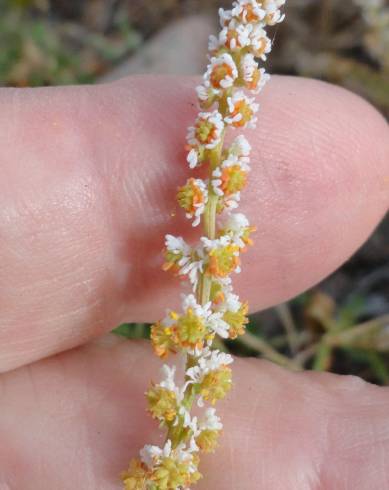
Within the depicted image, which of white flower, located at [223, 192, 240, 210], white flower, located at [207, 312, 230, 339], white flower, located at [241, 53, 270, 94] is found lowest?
white flower, located at [207, 312, 230, 339]

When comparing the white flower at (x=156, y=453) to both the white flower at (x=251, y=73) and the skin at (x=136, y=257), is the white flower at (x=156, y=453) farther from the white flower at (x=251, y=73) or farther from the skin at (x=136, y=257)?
the white flower at (x=251, y=73)

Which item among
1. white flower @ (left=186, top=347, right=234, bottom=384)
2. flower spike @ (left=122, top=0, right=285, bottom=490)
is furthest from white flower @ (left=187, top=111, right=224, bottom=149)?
white flower @ (left=186, top=347, right=234, bottom=384)

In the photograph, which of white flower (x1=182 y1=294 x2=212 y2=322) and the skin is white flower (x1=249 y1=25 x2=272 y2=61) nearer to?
the skin

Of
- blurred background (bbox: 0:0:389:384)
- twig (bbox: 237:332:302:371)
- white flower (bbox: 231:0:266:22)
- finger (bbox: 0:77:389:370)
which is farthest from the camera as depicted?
blurred background (bbox: 0:0:389:384)

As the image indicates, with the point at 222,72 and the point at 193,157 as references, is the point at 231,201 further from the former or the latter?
the point at 222,72

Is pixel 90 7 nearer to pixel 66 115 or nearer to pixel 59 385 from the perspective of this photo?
pixel 66 115

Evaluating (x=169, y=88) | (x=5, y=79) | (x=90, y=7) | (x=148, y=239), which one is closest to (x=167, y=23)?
(x=90, y=7)

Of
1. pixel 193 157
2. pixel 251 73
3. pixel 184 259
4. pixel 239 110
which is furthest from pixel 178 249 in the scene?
pixel 251 73
